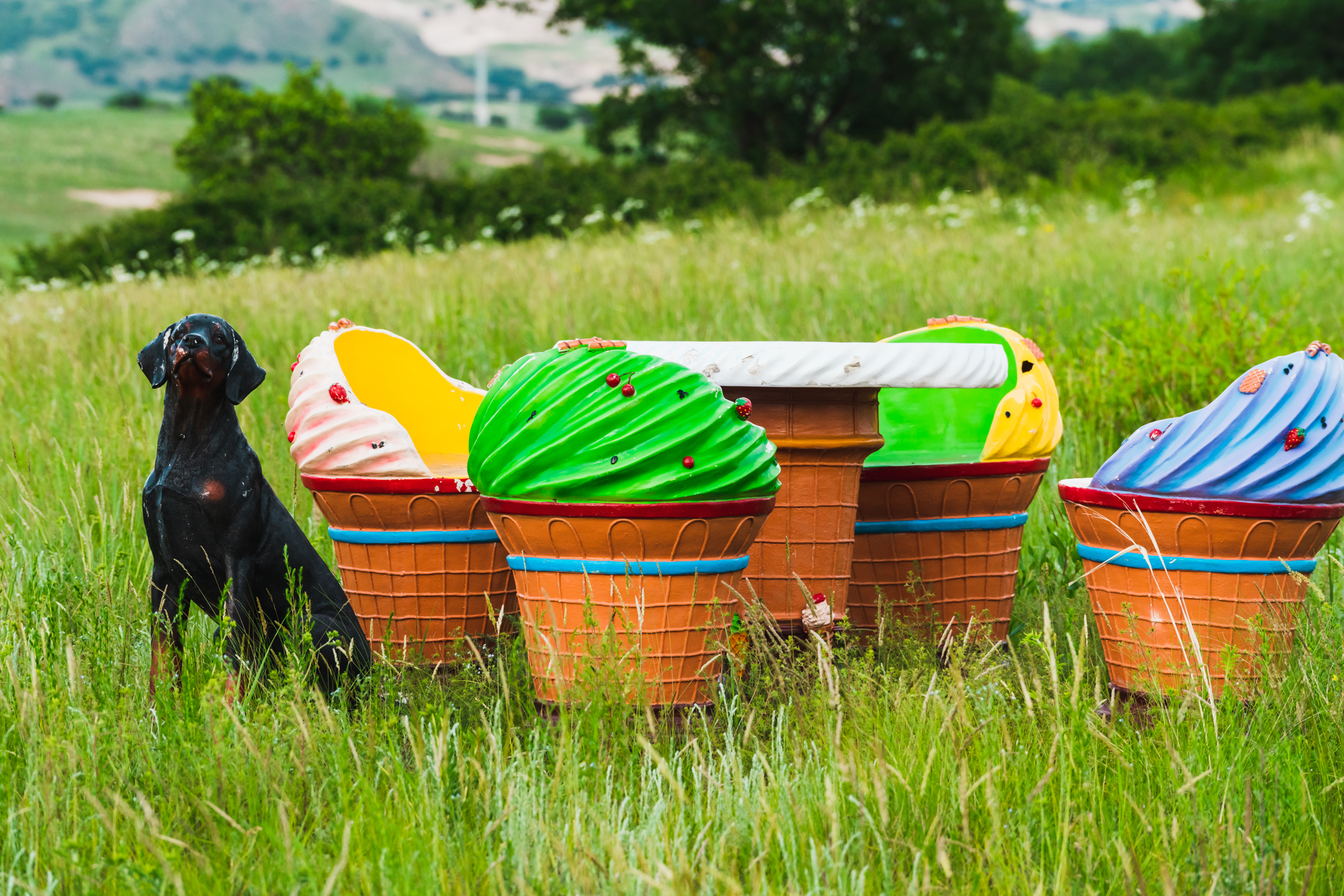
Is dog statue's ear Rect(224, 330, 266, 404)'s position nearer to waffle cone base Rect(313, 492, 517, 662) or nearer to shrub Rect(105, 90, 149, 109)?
waffle cone base Rect(313, 492, 517, 662)

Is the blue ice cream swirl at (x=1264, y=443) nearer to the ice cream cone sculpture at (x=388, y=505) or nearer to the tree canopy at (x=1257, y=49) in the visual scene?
the ice cream cone sculpture at (x=388, y=505)

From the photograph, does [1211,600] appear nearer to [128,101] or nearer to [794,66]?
[794,66]

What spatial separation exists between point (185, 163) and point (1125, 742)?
24306mm

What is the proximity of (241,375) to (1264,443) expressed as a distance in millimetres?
2004

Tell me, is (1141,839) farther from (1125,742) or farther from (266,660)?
(266,660)

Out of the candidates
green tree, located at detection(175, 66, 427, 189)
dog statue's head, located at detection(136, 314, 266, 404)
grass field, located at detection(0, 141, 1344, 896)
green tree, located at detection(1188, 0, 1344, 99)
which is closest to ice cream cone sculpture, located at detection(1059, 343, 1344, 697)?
grass field, located at detection(0, 141, 1344, 896)

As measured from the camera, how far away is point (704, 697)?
222 cm

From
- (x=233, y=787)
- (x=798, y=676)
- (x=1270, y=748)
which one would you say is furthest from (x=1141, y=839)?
(x=233, y=787)

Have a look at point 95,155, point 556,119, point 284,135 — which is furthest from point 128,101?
point 284,135

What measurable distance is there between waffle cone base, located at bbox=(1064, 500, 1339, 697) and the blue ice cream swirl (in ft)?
0.20

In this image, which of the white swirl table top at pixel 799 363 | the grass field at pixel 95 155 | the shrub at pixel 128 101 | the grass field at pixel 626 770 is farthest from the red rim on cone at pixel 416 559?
the shrub at pixel 128 101

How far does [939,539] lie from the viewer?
2.85 metres

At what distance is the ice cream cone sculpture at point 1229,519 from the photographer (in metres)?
2.20

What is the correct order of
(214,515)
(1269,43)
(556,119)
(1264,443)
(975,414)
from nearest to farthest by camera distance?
(214,515) → (1264,443) → (975,414) → (1269,43) → (556,119)
